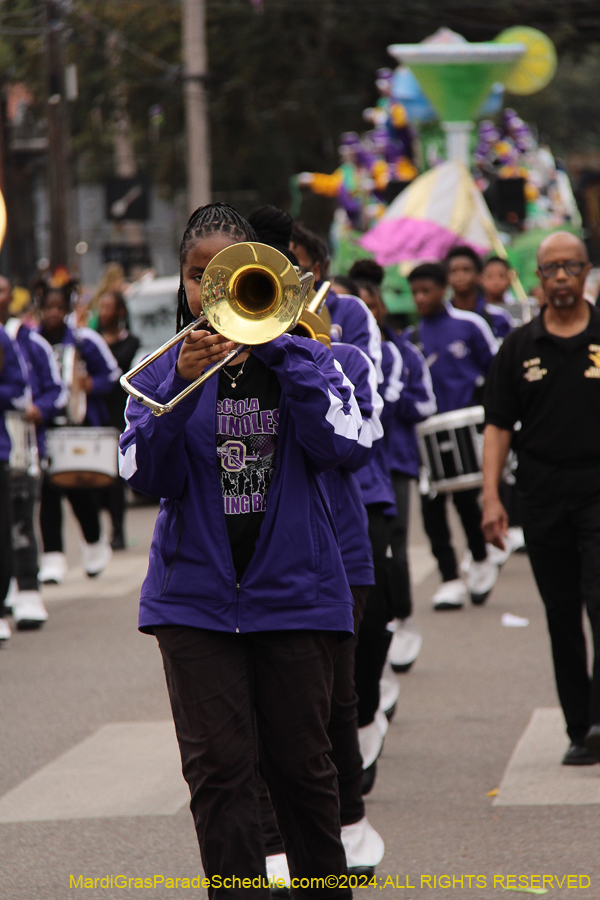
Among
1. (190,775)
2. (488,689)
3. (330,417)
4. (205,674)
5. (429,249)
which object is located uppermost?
(330,417)

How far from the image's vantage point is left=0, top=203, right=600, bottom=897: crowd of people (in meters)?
3.41

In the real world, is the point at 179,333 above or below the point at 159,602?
above

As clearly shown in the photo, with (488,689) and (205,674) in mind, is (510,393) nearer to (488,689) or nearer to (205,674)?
(488,689)

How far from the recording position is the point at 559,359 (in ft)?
18.4

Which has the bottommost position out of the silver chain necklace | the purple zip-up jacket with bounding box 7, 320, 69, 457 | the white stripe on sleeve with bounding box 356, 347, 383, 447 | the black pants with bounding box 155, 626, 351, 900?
the purple zip-up jacket with bounding box 7, 320, 69, 457

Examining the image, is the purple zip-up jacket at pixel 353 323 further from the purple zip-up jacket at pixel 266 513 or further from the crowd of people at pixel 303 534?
the purple zip-up jacket at pixel 266 513

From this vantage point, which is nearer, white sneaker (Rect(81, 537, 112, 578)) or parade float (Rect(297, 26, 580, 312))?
white sneaker (Rect(81, 537, 112, 578))

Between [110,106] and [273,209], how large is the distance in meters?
29.9

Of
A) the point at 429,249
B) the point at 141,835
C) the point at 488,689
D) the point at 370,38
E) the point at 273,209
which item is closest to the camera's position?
the point at 273,209

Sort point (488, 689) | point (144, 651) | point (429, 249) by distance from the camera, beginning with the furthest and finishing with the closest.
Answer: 1. point (429, 249)
2. point (144, 651)
3. point (488, 689)

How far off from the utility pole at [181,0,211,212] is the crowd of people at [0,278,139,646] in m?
10.2

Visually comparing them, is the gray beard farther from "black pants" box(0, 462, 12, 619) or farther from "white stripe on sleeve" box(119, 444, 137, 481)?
"black pants" box(0, 462, 12, 619)

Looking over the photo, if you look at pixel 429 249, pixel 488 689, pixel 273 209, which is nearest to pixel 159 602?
pixel 273 209

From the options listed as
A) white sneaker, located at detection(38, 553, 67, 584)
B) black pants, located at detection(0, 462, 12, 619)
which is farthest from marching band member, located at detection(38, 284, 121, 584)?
black pants, located at detection(0, 462, 12, 619)
